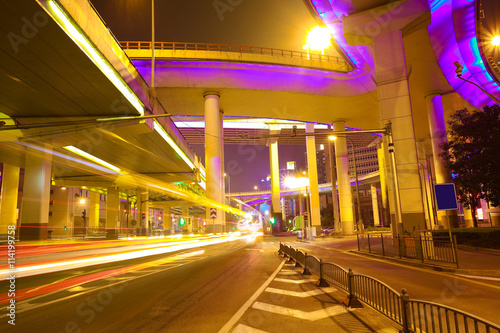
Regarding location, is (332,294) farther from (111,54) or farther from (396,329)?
(111,54)

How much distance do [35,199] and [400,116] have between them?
25471 mm

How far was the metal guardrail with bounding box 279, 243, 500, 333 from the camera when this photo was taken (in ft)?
13.5

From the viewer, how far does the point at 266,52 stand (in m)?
A: 34.5

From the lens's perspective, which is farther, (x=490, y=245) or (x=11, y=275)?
(x=490, y=245)

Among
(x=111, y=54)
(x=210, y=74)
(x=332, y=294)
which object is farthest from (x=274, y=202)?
(x=332, y=294)

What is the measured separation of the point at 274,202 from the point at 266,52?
112 ft

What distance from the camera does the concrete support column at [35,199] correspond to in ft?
76.0

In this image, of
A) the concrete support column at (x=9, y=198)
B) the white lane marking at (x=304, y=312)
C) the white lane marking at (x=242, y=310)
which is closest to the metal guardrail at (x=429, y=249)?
the white lane marking at (x=242, y=310)

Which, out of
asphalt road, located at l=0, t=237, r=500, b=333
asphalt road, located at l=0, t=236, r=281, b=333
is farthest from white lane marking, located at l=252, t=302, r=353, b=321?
asphalt road, located at l=0, t=236, r=281, b=333

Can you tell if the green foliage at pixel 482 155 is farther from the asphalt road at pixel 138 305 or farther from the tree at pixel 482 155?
the asphalt road at pixel 138 305

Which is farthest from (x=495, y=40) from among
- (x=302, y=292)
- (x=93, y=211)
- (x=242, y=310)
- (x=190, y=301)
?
(x=93, y=211)

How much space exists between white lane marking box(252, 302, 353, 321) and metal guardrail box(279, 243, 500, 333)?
1.22ft

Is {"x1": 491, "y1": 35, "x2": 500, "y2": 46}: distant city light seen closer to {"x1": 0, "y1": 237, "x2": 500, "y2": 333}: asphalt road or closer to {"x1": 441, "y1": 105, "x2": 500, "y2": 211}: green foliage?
{"x1": 441, "y1": 105, "x2": 500, "y2": 211}: green foliage

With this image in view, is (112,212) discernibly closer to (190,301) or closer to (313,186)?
(313,186)
